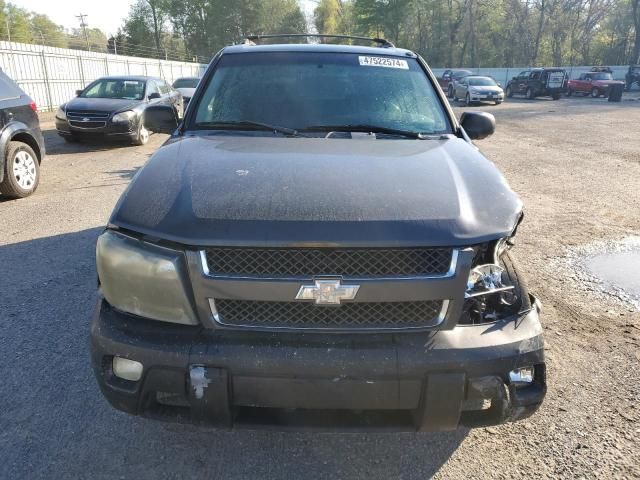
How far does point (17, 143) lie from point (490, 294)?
273 inches

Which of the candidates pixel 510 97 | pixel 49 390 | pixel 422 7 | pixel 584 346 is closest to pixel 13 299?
pixel 49 390

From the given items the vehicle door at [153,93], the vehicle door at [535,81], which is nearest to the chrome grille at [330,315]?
the vehicle door at [153,93]

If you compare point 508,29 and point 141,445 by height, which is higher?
point 508,29

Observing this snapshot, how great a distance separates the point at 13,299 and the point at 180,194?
2.60 m

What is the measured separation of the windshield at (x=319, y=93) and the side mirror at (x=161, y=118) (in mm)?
491

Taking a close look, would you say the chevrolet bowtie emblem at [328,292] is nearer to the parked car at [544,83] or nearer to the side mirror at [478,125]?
the side mirror at [478,125]

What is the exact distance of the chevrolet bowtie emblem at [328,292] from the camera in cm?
191

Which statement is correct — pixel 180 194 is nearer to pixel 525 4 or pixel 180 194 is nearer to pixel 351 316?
pixel 351 316

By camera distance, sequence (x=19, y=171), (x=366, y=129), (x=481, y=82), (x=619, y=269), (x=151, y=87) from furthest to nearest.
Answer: (x=481, y=82) → (x=151, y=87) → (x=19, y=171) → (x=619, y=269) → (x=366, y=129)

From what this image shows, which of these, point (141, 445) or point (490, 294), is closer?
point (490, 294)

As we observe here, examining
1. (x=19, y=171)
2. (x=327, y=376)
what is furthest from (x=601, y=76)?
(x=327, y=376)

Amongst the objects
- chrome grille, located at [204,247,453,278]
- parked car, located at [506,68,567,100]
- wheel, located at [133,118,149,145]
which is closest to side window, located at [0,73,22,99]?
wheel, located at [133,118,149,145]

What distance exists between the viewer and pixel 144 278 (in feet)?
6.50

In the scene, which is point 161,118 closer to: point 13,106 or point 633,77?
point 13,106
